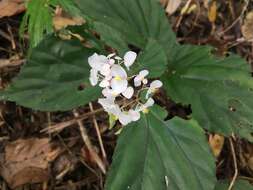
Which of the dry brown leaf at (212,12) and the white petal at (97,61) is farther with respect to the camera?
the dry brown leaf at (212,12)

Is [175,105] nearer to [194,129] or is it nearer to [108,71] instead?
[194,129]

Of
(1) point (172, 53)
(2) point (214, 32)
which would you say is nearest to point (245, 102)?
(1) point (172, 53)

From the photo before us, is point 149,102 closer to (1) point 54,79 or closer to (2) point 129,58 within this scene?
(2) point 129,58

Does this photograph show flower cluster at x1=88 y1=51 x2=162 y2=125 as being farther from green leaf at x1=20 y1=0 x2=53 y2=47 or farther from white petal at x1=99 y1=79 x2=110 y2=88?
green leaf at x1=20 y1=0 x2=53 y2=47

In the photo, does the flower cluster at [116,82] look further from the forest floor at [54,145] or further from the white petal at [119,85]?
the forest floor at [54,145]

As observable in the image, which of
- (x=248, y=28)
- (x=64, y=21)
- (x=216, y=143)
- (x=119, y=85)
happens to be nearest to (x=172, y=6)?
(x=248, y=28)

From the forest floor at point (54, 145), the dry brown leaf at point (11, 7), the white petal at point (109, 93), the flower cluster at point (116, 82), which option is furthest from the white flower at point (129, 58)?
the dry brown leaf at point (11, 7)

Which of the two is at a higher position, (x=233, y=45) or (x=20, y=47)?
(x=233, y=45)
